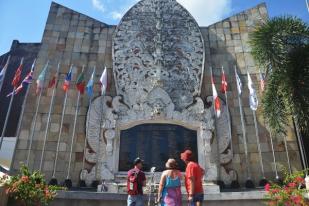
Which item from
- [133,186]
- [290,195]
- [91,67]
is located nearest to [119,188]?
[133,186]

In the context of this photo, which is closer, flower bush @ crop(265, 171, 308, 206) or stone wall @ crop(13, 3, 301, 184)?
flower bush @ crop(265, 171, 308, 206)

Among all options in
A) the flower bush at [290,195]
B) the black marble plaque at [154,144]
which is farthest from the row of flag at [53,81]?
the flower bush at [290,195]

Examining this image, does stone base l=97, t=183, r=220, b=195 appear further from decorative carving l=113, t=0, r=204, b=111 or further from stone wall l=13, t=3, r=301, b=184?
decorative carving l=113, t=0, r=204, b=111

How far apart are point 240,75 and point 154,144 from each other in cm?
501

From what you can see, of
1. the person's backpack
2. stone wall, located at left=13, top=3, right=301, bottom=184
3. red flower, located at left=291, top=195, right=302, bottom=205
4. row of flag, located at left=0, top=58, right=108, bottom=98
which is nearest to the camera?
the person's backpack

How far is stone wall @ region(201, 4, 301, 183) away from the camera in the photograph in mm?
10898

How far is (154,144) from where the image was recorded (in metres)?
10.8

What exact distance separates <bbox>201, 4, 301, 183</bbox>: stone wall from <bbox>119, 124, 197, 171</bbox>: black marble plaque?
187 cm

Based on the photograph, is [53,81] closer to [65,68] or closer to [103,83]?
→ [65,68]

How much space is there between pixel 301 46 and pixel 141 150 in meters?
6.58

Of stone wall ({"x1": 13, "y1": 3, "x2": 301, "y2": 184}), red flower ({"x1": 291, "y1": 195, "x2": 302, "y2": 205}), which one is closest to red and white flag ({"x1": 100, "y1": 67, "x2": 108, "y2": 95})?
stone wall ({"x1": 13, "y1": 3, "x2": 301, "y2": 184})

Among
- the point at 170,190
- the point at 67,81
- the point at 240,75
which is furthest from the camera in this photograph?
the point at 240,75

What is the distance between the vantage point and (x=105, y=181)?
10.0 metres

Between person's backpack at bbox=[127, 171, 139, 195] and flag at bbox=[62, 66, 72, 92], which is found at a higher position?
flag at bbox=[62, 66, 72, 92]
